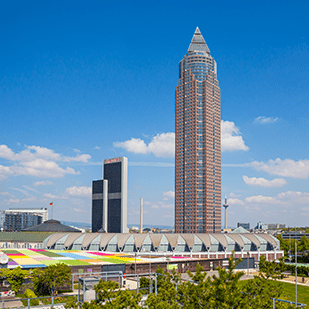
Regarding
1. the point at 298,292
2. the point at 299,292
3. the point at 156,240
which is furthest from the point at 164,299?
the point at 156,240

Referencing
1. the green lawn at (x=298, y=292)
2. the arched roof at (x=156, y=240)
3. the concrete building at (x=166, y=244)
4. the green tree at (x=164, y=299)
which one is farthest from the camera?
the arched roof at (x=156, y=240)

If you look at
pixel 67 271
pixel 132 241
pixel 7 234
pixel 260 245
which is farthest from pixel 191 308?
pixel 7 234

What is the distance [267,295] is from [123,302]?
14500mm

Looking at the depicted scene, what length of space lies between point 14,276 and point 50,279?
25.0ft

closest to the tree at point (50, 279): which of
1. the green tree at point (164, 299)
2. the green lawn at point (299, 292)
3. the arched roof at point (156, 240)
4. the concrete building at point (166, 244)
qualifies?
the green tree at point (164, 299)

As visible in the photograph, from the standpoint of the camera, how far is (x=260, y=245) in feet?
534

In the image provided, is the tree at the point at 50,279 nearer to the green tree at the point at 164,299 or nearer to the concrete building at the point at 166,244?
the green tree at the point at 164,299

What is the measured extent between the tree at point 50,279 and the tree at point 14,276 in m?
2.50

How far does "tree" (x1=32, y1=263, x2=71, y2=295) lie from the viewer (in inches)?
2778

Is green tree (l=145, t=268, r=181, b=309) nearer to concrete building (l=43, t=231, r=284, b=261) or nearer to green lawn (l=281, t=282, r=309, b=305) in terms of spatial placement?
green lawn (l=281, t=282, r=309, b=305)

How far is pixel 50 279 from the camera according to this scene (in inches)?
2768

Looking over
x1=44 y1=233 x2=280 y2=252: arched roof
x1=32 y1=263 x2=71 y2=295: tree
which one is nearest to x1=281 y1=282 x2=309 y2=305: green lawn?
x1=32 y1=263 x2=71 y2=295: tree

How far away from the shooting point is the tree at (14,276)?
70637 mm

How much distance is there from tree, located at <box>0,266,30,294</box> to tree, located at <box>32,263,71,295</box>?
2.50m
